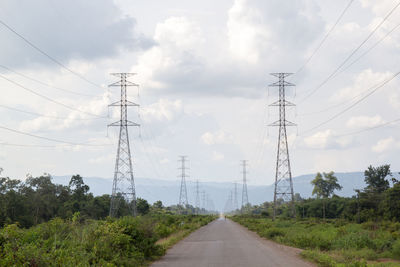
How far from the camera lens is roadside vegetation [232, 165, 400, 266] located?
21.4 m

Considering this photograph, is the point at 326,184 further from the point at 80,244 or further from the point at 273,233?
the point at 80,244

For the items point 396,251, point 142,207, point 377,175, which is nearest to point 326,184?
point 377,175

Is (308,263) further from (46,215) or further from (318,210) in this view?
(318,210)

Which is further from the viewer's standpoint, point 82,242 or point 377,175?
point 377,175

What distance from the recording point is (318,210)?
9675 centimetres

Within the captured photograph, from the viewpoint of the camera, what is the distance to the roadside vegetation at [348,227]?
844 inches

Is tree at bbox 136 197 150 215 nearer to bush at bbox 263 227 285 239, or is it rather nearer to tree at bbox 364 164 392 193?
tree at bbox 364 164 392 193

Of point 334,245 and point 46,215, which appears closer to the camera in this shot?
point 334,245

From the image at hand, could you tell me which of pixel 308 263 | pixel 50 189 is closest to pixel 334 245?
pixel 308 263

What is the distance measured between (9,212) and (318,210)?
62530mm

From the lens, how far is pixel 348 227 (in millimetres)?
37719

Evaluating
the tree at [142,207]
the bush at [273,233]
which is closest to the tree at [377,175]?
the tree at [142,207]

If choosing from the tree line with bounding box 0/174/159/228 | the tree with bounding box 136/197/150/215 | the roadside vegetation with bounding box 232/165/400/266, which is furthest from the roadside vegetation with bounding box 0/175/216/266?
the tree with bounding box 136/197/150/215

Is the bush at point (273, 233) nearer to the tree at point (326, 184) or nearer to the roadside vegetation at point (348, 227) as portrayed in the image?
the roadside vegetation at point (348, 227)
